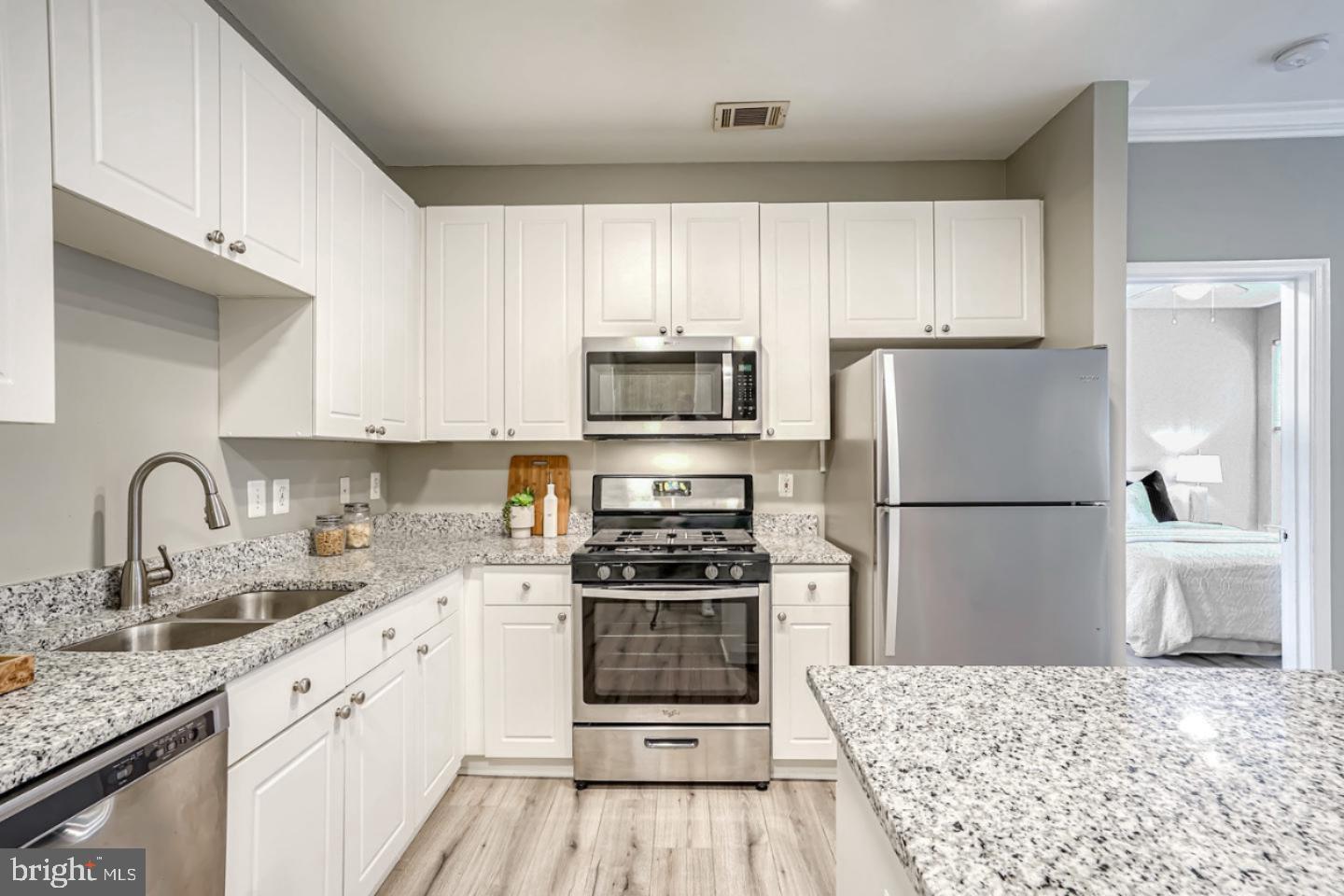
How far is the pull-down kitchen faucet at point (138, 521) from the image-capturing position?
1.48m

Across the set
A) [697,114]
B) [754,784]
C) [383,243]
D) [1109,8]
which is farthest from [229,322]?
[1109,8]

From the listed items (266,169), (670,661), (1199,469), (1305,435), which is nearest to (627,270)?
(266,169)

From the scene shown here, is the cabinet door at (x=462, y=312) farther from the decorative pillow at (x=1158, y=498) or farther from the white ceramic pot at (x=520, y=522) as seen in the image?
the decorative pillow at (x=1158, y=498)

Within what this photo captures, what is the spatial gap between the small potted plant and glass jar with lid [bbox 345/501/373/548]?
57 centimetres

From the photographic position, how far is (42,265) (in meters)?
1.05

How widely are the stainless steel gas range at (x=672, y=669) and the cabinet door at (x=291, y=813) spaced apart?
95 cm

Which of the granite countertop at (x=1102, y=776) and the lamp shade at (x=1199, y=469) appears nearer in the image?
the granite countertop at (x=1102, y=776)

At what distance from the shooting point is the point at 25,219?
3.33 feet

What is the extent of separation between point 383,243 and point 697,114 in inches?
52.4

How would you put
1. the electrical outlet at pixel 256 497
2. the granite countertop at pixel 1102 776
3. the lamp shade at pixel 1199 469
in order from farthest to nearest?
the lamp shade at pixel 1199 469 < the electrical outlet at pixel 256 497 < the granite countertop at pixel 1102 776

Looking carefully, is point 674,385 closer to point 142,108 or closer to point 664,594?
point 664,594

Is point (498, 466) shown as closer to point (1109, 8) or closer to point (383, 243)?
point (383, 243)

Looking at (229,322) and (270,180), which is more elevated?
(270,180)

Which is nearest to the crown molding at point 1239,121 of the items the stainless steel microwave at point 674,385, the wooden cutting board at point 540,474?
the stainless steel microwave at point 674,385
